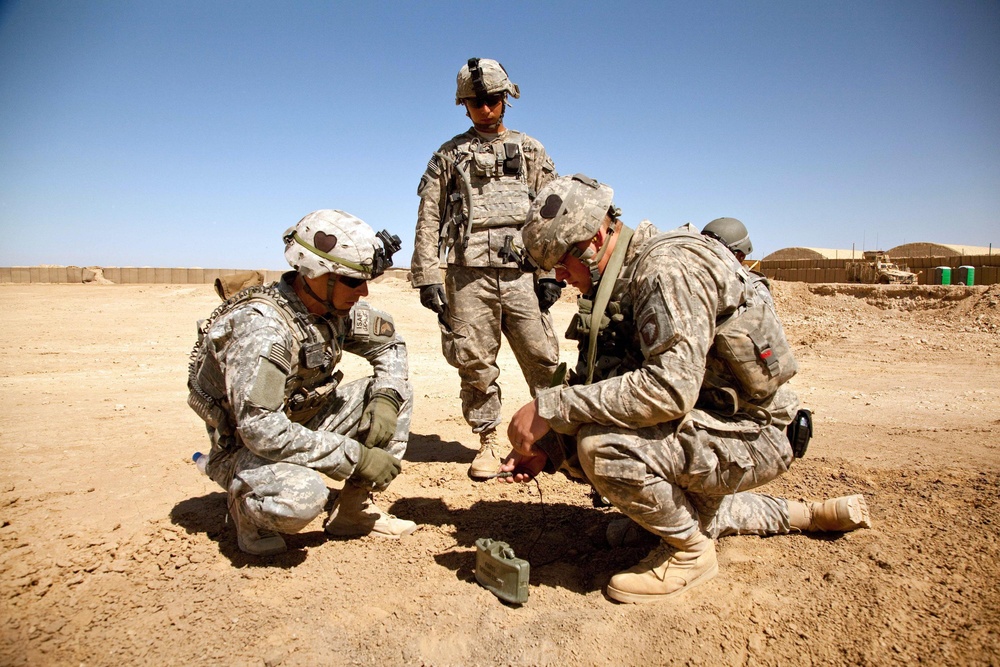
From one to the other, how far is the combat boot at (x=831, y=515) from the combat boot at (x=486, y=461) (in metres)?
2.01

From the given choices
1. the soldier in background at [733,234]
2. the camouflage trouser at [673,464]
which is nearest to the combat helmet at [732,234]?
the soldier in background at [733,234]

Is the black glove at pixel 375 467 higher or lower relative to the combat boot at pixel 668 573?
higher

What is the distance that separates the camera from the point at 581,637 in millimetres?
2604

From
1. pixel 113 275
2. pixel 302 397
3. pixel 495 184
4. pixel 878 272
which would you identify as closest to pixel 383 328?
pixel 302 397

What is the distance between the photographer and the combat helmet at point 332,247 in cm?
330

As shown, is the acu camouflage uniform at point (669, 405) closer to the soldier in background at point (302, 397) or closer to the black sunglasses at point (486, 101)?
the soldier in background at point (302, 397)

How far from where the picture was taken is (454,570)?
3.23m

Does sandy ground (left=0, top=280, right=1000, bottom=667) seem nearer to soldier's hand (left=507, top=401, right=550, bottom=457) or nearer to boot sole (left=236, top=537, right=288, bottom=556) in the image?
boot sole (left=236, top=537, right=288, bottom=556)

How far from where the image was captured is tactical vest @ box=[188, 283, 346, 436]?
3340mm

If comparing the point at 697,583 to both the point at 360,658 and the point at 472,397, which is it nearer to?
the point at 360,658

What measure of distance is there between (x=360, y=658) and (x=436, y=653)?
0.28m

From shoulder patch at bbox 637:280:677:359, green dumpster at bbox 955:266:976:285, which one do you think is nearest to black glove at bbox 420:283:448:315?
shoulder patch at bbox 637:280:677:359

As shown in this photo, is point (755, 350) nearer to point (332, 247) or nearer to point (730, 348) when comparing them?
point (730, 348)

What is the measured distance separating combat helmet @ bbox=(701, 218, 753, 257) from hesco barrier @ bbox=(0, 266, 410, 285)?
17.1 meters
